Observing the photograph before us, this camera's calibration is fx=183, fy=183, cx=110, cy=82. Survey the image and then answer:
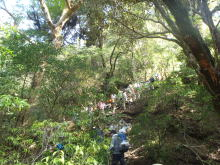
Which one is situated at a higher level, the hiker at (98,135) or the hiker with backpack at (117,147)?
the hiker at (98,135)

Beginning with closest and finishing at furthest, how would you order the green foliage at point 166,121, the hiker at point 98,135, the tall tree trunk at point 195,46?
the tall tree trunk at point 195,46 → the hiker at point 98,135 → the green foliage at point 166,121

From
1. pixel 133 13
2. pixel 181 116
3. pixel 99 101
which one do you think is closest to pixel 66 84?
pixel 99 101

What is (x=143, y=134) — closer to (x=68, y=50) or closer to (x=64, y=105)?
(x=64, y=105)

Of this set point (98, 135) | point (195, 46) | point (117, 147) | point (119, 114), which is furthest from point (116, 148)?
point (195, 46)

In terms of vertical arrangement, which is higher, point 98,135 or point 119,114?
point 119,114

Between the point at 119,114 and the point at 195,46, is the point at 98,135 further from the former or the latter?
the point at 195,46

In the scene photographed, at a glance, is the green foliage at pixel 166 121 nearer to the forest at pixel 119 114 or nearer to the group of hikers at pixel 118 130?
the forest at pixel 119 114

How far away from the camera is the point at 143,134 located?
17.4 ft

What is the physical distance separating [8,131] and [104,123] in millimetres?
2702

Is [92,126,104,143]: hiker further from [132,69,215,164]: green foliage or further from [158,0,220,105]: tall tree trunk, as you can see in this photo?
[158,0,220,105]: tall tree trunk

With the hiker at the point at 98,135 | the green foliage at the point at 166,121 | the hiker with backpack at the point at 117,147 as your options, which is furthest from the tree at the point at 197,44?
the hiker at the point at 98,135

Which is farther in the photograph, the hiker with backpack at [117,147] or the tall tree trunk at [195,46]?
the hiker with backpack at [117,147]

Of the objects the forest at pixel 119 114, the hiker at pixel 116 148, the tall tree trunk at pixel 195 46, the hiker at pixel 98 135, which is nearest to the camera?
the tall tree trunk at pixel 195 46

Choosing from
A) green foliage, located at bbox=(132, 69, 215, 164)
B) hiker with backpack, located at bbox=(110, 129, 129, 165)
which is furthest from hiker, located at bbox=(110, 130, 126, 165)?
green foliage, located at bbox=(132, 69, 215, 164)
